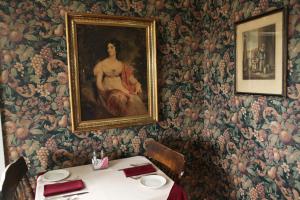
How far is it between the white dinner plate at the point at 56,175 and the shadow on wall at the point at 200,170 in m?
0.92

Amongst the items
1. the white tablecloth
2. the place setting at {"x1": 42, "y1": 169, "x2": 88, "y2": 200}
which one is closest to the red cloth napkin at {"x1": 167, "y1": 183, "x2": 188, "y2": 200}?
the white tablecloth

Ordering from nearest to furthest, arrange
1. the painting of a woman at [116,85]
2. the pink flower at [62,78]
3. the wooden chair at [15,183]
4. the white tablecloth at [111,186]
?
the wooden chair at [15,183], the white tablecloth at [111,186], the pink flower at [62,78], the painting of a woman at [116,85]

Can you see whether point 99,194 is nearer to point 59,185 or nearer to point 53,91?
point 59,185

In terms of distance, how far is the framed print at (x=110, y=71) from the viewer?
6.56ft

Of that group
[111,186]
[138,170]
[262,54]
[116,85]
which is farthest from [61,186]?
[262,54]

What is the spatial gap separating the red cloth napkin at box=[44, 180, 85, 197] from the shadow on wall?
3.08 ft

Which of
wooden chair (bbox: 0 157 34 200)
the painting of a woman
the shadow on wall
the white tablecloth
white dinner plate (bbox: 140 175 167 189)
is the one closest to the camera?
wooden chair (bbox: 0 157 34 200)

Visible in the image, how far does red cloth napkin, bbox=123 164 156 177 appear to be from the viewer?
72.5 inches

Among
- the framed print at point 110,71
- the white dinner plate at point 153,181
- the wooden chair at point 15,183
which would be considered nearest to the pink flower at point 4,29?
the framed print at point 110,71

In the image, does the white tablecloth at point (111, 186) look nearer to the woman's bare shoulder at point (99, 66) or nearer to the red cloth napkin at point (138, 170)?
the red cloth napkin at point (138, 170)

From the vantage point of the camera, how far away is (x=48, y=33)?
1.91 meters

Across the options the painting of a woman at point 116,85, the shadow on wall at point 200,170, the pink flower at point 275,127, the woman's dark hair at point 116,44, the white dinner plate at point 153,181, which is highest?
the woman's dark hair at point 116,44

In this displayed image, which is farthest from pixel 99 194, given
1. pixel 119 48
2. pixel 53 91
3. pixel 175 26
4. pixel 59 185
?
pixel 175 26

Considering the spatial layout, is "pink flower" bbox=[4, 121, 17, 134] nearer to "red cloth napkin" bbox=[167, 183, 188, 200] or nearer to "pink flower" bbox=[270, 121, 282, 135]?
"red cloth napkin" bbox=[167, 183, 188, 200]
